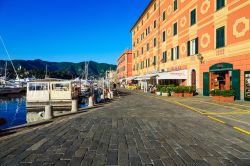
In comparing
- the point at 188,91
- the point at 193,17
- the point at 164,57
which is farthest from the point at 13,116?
the point at 164,57

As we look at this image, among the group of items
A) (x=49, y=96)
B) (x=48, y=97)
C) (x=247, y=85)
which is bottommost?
(x=48, y=97)

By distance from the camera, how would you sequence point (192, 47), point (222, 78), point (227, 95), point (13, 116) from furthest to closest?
1. point (192, 47)
2. point (13, 116)
3. point (222, 78)
4. point (227, 95)

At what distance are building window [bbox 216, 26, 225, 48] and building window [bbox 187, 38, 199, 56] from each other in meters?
4.08

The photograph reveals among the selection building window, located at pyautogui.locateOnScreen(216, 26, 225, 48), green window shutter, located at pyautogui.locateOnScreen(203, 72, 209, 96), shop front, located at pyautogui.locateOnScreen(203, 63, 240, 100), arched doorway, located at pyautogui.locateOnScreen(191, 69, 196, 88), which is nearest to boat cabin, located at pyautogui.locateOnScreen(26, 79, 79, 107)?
arched doorway, located at pyautogui.locateOnScreen(191, 69, 196, 88)

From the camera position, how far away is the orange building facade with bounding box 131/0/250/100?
17.9 m

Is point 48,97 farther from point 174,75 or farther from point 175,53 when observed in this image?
point 175,53

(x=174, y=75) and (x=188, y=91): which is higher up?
(x=174, y=75)

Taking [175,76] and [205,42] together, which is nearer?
[205,42]

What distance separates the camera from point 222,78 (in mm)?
21297

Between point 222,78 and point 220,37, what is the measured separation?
4.00m

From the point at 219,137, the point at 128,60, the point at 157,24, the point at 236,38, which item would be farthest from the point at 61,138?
the point at 128,60

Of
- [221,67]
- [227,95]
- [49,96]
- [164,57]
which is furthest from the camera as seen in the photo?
[164,57]

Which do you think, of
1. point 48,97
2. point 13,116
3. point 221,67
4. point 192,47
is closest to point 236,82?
point 221,67

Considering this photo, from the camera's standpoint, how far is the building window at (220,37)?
2011 cm
